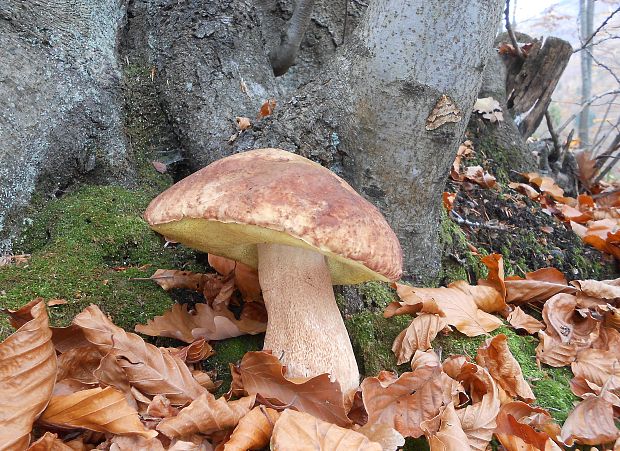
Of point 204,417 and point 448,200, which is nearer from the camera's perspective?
point 204,417

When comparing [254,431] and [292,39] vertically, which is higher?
[292,39]

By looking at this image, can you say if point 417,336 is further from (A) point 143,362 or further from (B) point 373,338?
(A) point 143,362

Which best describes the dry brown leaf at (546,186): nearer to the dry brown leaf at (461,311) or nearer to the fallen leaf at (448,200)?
the fallen leaf at (448,200)

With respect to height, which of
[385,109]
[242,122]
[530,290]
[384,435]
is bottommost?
[384,435]

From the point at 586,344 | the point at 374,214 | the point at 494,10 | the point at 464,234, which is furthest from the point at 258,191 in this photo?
the point at 464,234

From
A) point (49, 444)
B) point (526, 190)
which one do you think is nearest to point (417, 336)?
point (49, 444)

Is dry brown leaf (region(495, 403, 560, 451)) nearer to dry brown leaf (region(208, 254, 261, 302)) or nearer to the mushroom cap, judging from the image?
the mushroom cap

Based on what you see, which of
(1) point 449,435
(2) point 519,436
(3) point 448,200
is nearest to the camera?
(1) point 449,435
